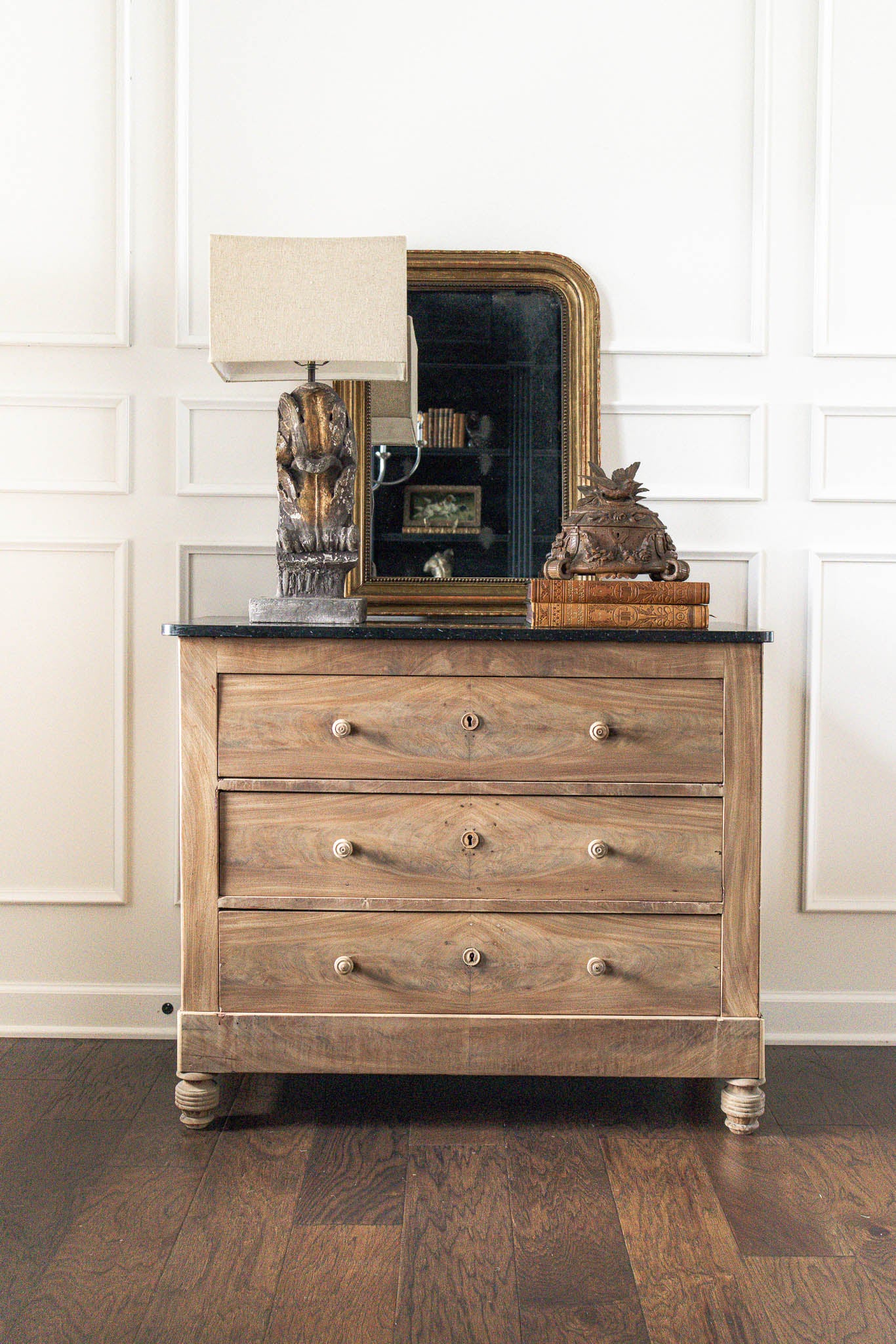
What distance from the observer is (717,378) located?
231 cm

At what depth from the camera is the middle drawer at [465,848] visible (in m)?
1.81

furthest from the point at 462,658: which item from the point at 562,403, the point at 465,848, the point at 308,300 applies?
the point at 562,403

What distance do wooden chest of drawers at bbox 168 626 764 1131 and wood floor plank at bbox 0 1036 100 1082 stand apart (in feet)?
1.75

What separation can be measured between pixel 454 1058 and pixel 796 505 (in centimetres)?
144

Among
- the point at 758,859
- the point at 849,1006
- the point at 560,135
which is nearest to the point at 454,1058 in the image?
the point at 758,859

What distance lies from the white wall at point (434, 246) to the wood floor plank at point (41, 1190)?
484mm

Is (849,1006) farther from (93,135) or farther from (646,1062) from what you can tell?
(93,135)

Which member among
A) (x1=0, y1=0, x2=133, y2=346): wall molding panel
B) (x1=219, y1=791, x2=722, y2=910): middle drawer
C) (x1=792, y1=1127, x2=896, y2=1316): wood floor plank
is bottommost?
(x1=792, y1=1127, x2=896, y2=1316): wood floor plank

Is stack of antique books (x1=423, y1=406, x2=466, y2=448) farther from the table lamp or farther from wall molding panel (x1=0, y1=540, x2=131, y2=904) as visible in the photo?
wall molding panel (x1=0, y1=540, x2=131, y2=904)

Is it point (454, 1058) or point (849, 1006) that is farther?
point (849, 1006)

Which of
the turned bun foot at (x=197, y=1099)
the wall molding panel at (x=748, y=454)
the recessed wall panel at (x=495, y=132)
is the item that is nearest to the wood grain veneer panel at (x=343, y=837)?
the turned bun foot at (x=197, y=1099)

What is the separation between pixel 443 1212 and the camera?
1.62m

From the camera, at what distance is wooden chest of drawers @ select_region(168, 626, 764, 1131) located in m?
1.80

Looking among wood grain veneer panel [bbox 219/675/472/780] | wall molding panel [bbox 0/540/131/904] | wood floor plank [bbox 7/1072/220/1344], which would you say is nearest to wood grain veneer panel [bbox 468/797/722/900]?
wood grain veneer panel [bbox 219/675/472/780]
